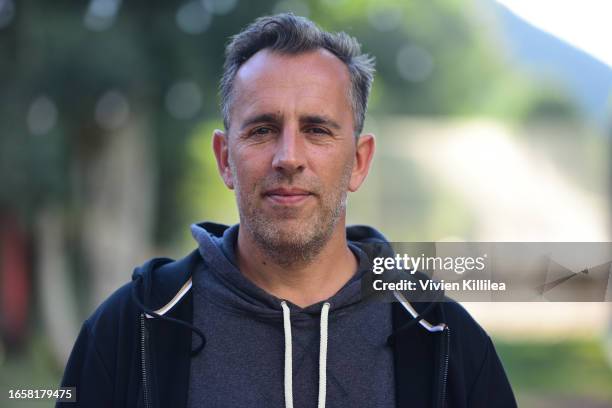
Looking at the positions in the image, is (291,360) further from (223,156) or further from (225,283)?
(223,156)

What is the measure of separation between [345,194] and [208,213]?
35.1ft

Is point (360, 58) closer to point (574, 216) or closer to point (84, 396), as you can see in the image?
point (84, 396)

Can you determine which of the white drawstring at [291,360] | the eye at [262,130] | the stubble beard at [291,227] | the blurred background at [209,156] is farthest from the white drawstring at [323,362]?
the blurred background at [209,156]

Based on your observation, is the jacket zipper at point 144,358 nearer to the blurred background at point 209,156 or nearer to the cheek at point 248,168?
the cheek at point 248,168

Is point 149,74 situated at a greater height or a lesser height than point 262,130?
greater

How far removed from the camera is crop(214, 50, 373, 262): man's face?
2086 mm

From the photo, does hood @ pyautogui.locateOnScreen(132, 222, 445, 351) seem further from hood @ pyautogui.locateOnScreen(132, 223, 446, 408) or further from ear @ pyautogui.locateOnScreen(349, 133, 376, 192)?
ear @ pyautogui.locateOnScreen(349, 133, 376, 192)

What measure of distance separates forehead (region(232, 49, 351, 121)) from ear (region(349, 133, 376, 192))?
0.42 feet

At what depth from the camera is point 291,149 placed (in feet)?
6.81

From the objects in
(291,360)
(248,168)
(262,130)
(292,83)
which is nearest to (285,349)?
(291,360)

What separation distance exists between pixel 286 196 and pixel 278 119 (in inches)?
8.6

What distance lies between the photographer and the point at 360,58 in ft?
7.75

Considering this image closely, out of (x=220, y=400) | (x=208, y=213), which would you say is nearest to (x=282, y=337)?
(x=220, y=400)

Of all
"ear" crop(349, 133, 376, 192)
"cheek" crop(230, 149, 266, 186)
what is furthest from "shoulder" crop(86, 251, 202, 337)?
"ear" crop(349, 133, 376, 192)
